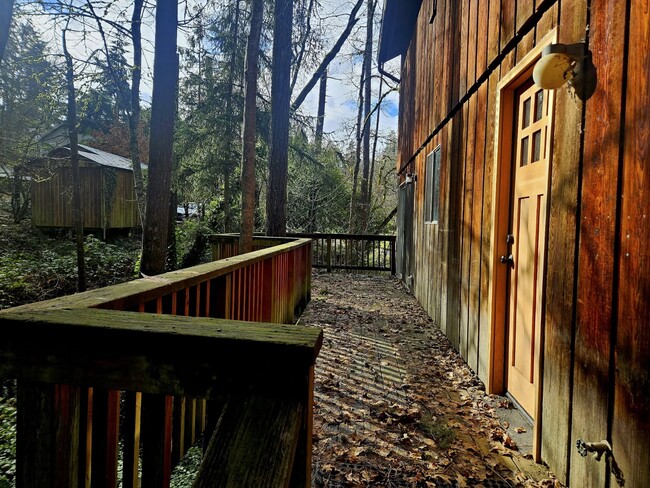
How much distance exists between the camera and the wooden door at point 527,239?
101 inches

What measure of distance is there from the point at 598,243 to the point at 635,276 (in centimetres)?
30

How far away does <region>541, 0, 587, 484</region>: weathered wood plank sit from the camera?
81.0 inches

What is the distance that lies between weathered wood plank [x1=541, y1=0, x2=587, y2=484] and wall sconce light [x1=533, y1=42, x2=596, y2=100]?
9cm

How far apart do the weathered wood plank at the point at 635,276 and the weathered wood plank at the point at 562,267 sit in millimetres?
398

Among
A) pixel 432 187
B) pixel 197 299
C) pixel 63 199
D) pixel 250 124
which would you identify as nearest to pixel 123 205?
pixel 63 199

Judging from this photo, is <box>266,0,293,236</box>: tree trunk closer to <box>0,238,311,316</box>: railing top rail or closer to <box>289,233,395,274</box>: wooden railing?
<box>289,233,395,274</box>: wooden railing

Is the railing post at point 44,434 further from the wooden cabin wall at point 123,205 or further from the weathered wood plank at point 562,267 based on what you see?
the wooden cabin wall at point 123,205

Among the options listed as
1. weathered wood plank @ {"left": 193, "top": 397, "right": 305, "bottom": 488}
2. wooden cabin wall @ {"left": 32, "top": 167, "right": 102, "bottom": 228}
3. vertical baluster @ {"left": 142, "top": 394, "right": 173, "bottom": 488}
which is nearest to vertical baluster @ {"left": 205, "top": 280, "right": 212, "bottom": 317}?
vertical baluster @ {"left": 142, "top": 394, "right": 173, "bottom": 488}

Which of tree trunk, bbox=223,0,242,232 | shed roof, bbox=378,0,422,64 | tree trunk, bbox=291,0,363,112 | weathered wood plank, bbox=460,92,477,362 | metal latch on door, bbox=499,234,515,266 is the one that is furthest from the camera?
tree trunk, bbox=291,0,363,112

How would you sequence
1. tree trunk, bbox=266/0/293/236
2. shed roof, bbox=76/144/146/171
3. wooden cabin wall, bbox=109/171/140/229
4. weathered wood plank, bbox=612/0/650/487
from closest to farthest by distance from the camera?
weathered wood plank, bbox=612/0/650/487
tree trunk, bbox=266/0/293/236
shed roof, bbox=76/144/146/171
wooden cabin wall, bbox=109/171/140/229

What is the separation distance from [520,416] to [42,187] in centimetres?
2116

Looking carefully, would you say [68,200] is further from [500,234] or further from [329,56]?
[500,234]

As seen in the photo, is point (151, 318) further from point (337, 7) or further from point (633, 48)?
point (337, 7)

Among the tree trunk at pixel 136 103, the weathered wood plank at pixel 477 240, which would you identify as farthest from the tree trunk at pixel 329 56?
the weathered wood plank at pixel 477 240
